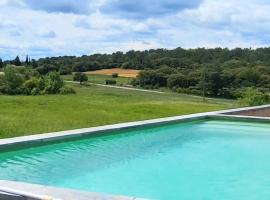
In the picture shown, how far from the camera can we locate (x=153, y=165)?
6.31 m

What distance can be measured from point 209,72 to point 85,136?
1339 inches

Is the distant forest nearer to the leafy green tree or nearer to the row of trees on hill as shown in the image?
→ the row of trees on hill

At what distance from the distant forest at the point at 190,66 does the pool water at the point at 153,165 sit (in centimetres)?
1964

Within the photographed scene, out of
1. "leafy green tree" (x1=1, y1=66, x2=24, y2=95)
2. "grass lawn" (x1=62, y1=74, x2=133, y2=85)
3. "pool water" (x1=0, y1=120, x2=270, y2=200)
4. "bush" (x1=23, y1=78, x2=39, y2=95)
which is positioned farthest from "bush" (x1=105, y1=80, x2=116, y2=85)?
"pool water" (x1=0, y1=120, x2=270, y2=200)

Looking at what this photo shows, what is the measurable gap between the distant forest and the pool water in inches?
773

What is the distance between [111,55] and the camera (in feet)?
213

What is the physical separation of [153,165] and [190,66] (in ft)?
145

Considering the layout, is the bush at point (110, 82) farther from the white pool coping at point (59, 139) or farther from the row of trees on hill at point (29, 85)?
the white pool coping at point (59, 139)

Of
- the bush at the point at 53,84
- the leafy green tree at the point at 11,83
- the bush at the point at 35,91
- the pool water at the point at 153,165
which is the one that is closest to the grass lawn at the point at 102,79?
the bush at the point at 53,84

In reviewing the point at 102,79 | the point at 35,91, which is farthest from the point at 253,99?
the point at 102,79

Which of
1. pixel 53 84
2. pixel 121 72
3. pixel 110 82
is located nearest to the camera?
pixel 53 84

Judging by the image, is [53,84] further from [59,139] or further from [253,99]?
[59,139]

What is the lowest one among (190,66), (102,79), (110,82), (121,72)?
(110,82)

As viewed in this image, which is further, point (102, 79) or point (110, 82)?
point (102, 79)
